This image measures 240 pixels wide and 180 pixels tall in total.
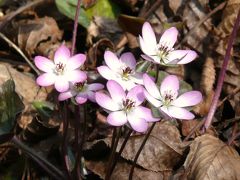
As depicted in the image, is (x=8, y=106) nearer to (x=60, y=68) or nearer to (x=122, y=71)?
(x=60, y=68)

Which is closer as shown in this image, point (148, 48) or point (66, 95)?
point (66, 95)

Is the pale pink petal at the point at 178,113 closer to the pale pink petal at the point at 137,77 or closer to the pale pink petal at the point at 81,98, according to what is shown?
the pale pink petal at the point at 137,77

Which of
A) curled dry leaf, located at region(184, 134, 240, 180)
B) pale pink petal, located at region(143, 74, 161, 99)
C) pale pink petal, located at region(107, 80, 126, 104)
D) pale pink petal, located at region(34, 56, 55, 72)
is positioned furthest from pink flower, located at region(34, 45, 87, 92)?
curled dry leaf, located at region(184, 134, 240, 180)

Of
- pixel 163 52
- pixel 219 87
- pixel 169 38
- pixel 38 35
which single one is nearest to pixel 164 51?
pixel 163 52

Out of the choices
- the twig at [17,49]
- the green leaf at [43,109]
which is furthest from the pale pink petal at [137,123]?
the twig at [17,49]

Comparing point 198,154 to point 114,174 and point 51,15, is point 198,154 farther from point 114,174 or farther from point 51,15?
point 51,15

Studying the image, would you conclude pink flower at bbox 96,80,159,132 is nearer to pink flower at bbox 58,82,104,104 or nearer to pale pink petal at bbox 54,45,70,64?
pink flower at bbox 58,82,104,104
